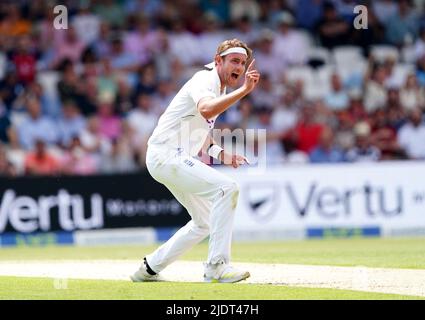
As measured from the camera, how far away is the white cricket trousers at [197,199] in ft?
29.4

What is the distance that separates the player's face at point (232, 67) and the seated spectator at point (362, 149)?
8.84m

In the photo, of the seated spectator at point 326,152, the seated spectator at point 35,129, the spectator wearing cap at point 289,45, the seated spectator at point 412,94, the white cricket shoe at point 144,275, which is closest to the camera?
the white cricket shoe at point 144,275

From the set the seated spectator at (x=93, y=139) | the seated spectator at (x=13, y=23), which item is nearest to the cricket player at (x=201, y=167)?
the seated spectator at (x=93, y=139)

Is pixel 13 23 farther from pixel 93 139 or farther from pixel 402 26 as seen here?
pixel 402 26

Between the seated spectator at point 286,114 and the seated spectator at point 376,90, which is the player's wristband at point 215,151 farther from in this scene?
the seated spectator at point 376,90

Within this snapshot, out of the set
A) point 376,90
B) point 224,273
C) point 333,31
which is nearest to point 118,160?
point 376,90

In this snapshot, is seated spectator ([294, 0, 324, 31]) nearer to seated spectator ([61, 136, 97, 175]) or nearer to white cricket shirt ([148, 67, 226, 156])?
seated spectator ([61, 136, 97, 175])

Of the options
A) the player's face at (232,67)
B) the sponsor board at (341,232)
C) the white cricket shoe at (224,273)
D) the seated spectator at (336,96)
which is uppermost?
the player's face at (232,67)

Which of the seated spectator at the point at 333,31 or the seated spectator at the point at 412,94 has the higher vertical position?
the seated spectator at the point at 333,31

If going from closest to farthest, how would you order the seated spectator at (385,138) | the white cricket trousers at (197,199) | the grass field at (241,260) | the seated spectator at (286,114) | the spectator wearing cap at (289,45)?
the grass field at (241,260), the white cricket trousers at (197,199), the seated spectator at (385,138), the seated spectator at (286,114), the spectator wearing cap at (289,45)

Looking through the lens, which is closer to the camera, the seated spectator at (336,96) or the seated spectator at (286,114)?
the seated spectator at (286,114)

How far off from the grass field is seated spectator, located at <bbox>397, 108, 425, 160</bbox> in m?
2.74

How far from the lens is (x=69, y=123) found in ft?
58.8
